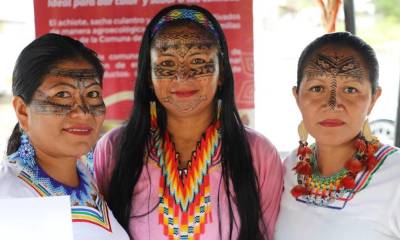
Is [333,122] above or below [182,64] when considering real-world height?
below

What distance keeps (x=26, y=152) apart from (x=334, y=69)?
3.31 feet

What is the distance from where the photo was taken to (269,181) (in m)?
1.92

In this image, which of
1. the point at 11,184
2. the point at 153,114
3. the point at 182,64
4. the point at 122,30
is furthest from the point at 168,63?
the point at 122,30

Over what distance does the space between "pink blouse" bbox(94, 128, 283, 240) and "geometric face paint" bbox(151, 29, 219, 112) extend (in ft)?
0.84

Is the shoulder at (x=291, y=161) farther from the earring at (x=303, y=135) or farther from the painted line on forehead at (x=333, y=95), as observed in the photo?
the painted line on forehead at (x=333, y=95)

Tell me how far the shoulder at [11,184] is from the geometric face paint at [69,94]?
0.62 ft

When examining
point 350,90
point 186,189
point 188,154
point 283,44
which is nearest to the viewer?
point 350,90

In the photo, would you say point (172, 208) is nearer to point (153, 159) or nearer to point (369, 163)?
point (153, 159)

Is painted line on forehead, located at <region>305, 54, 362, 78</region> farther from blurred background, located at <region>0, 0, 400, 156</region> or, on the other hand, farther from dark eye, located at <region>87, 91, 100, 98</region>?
blurred background, located at <region>0, 0, 400, 156</region>

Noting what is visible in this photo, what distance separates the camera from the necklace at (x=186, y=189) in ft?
6.00

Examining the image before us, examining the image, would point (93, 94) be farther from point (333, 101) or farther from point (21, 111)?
point (333, 101)

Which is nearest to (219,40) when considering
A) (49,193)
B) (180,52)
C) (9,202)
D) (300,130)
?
(180,52)

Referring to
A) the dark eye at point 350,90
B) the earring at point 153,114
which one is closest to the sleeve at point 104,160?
the earring at point 153,114

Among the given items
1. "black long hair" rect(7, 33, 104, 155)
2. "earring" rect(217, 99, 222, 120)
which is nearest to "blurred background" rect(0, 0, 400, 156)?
"earring" rect(217, 99, 222, 120)
